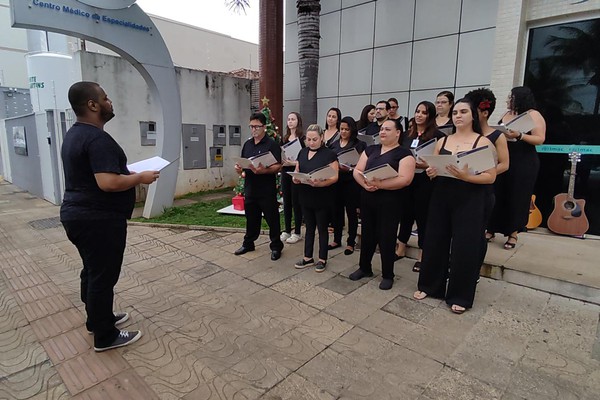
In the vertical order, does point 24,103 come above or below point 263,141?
above

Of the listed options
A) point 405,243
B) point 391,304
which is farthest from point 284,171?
point 391,304

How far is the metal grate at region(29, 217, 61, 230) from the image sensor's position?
6527 millimetres

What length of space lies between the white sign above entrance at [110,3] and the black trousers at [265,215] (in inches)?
161

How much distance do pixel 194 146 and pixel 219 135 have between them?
877 mm

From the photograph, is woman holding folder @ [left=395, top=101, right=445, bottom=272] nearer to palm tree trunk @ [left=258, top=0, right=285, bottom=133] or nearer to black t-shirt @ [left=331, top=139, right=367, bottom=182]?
black t-shirt @ [left=331, top=139, right=367, bottom=182]

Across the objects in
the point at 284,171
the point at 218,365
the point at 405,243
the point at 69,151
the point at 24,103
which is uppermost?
the point at 24,103

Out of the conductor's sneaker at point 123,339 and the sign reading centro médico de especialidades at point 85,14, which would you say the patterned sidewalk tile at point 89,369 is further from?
the sign reading centro médico de especialidades at point 85,14

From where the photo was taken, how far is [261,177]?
455cm

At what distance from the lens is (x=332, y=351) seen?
2729mm

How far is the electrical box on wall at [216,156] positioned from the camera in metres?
9.74

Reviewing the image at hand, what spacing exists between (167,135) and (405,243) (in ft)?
16.5

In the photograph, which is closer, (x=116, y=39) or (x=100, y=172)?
(x=100, y=172)

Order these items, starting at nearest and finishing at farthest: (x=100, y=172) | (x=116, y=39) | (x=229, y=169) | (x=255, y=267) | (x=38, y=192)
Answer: (x=100, y=172), (x=255, y=267), (x=116, y=39), (x=38, y=192), (x=229, y=169)

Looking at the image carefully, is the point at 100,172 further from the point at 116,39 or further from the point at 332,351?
the point at 116,39
